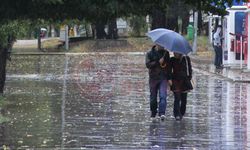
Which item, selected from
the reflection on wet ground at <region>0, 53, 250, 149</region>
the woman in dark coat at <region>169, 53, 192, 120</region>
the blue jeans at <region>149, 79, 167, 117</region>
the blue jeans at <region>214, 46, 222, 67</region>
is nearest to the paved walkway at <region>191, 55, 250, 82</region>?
the blue jeans at <region>214, 46, 222, 67</region>

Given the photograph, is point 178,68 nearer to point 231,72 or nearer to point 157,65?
point 157,65

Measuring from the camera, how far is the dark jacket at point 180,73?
14.1m

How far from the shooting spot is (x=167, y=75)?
14.2m

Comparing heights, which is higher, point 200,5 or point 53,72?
point 200,5

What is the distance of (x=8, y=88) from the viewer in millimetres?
22250

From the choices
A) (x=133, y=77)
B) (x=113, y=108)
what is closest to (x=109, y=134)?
(x=113, y=108)

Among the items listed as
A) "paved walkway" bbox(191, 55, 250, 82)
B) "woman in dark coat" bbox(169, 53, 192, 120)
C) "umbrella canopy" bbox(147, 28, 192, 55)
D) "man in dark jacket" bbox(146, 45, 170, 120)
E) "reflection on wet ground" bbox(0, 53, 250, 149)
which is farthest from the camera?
"paved walkway" bbox(191, 55, 250, 82)

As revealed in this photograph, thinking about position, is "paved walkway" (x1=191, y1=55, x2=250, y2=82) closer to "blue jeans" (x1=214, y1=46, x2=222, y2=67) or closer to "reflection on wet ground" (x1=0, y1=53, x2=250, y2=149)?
"blue jeans" (x1=214, y1=46, x2=222, y2=67)

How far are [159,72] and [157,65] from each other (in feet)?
0.55

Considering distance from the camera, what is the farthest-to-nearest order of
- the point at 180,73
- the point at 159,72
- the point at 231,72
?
1. the point at 231,72
2. the point at 180,73
3. the point at 159,72

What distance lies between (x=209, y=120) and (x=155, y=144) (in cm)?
362

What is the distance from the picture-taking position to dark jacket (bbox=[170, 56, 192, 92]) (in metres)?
14.1

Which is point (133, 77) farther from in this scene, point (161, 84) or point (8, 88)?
point (161, 84)

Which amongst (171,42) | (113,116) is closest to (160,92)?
(171,42)
